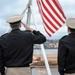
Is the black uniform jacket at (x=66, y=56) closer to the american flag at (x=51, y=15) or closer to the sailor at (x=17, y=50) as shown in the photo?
the sailor at (x=17, y=50)

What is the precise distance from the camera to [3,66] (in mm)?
4684

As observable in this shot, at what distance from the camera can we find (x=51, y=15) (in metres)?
7.14

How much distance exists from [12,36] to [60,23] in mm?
2496

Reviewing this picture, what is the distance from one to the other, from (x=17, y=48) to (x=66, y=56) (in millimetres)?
715

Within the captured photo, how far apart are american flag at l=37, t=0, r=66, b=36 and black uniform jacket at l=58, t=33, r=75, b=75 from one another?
2287mm

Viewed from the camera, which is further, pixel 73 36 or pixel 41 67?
pixel 41 67

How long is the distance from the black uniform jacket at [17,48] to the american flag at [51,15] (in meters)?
2.19

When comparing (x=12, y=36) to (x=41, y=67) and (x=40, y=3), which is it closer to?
(x=40, y=3)


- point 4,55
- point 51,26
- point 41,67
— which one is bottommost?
point 41,67

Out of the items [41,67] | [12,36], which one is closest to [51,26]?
[12,36]

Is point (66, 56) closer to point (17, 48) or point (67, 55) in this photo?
point (67, 55)

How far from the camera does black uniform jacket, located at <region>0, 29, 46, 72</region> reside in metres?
4.65

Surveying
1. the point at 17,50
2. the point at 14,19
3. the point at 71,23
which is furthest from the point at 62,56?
the point at 14,19

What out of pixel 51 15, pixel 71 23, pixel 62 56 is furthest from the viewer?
pixel 51 15
